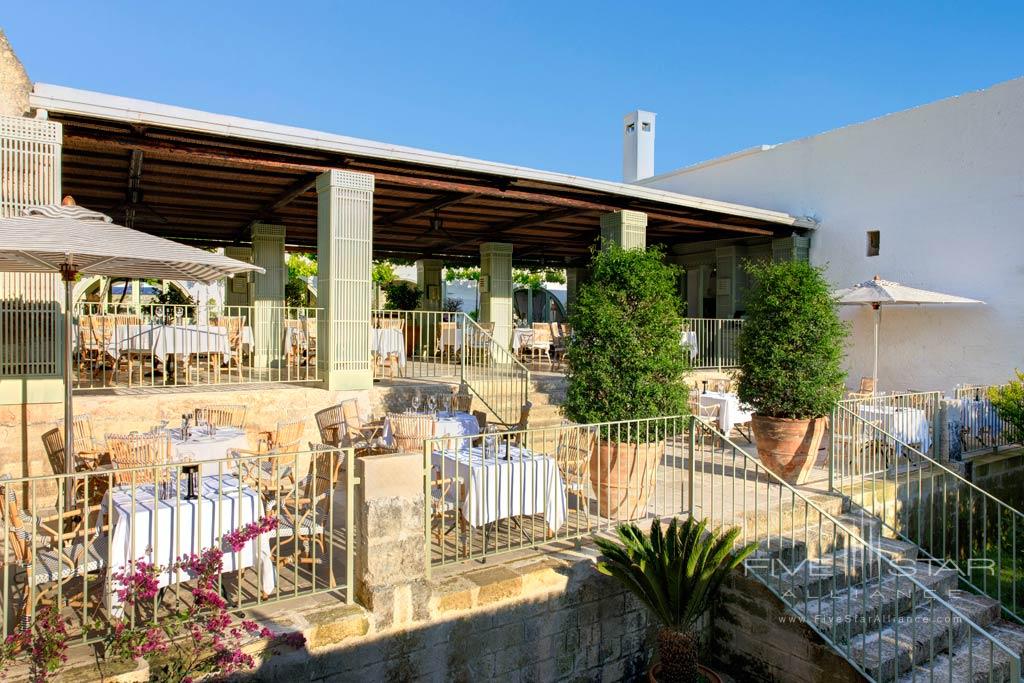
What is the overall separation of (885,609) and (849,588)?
737 mm

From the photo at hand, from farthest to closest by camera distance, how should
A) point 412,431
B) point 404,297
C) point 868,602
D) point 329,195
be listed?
1. point 404,297
2. point 329,195
3. point 412,431
4. point 868,602

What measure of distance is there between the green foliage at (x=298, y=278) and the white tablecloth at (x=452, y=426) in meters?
13.6

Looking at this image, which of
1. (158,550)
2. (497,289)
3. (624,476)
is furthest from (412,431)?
(497,289)

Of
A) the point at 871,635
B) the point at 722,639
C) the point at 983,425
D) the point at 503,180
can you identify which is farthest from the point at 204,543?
the point at 983,425

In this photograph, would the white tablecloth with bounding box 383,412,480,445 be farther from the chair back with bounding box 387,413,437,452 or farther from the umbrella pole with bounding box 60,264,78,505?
the umbrella pole with bounding box 60,264,78,505

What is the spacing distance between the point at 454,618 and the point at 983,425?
820 centimetres

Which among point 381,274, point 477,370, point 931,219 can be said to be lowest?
point 477,370

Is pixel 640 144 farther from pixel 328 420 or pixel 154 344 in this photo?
pixel 154 344

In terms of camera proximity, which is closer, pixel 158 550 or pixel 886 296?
pixel 158 550

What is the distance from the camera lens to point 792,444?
704 centimetres

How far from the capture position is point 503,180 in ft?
32.0

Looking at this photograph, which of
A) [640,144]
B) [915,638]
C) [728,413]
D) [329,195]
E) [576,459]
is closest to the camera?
[915,638]

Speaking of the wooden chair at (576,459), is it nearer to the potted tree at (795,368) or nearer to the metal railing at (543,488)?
the metal railing at (543,488)

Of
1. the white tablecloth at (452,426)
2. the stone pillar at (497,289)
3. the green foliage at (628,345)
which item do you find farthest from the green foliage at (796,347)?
the stone pillar at (497,289)
